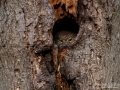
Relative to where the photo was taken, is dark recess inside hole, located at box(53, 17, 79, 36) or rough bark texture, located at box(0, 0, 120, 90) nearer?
rough bark texture, located at box(0, 0, 120, 90)

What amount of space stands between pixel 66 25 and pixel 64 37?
8 cm

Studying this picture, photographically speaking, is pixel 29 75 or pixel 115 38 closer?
pixel 29 75

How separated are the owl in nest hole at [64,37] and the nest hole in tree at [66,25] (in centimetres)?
2

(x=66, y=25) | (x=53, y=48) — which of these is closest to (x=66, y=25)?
(x=66, y=25)

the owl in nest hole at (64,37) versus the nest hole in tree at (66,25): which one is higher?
the nest hole in tree at (66,25)

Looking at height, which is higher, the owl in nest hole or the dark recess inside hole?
the dark recess inside hole

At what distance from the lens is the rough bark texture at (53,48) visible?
1.58 meters

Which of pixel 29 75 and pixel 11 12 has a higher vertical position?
pixel 11 12

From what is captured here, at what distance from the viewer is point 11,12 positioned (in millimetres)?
1620

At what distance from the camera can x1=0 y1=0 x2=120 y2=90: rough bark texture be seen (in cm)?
158

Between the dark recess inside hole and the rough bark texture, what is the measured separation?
4cm

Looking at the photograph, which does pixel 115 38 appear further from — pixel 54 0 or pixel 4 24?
pixel 4 24

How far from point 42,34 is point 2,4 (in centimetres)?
27

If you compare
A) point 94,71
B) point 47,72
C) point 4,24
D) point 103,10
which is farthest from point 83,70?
point 4,24
